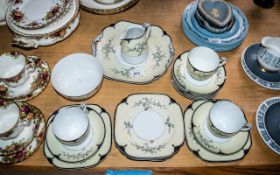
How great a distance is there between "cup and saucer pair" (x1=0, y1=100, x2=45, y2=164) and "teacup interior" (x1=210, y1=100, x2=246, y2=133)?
0.48 meters

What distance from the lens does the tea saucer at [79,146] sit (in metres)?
0.76

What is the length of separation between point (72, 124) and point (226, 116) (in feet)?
1.38

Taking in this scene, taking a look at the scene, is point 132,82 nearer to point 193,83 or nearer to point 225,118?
point 193,83

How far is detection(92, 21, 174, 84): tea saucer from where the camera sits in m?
0.90

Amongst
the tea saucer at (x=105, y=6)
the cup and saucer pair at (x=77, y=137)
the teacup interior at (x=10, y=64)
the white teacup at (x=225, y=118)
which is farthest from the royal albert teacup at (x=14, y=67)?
the white teacup at (x=225, y=118)

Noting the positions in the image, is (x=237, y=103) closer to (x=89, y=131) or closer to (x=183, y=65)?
(x=183, y=65)

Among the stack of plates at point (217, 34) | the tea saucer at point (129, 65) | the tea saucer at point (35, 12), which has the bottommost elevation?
the tea saucer at point (129, 65)

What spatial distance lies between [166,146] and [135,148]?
0.08 meters

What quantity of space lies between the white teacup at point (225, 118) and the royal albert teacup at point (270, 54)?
7.7 inches

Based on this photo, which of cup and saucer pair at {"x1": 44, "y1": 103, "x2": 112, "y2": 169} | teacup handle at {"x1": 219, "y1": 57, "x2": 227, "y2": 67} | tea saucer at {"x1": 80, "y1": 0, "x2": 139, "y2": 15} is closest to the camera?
cup and saucer pair at {"x1": 44, "y1": 103, "x2": 112, "y2": 169}

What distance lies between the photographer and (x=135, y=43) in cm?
86


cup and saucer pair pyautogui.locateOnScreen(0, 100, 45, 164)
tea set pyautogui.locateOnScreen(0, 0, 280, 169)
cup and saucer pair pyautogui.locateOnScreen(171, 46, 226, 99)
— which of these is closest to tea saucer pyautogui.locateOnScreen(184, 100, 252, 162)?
tea set pyautogui.locateOnScreen(0, 0, 280, 169)

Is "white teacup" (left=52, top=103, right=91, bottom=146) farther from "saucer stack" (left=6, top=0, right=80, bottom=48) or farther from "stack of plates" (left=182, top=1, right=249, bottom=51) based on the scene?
"stack of plates" (left=182, top=1, right=249, bottom=51)

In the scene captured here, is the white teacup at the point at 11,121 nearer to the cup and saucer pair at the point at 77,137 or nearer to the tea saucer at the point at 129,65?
the cup and saucer pair at the point at 77,137
